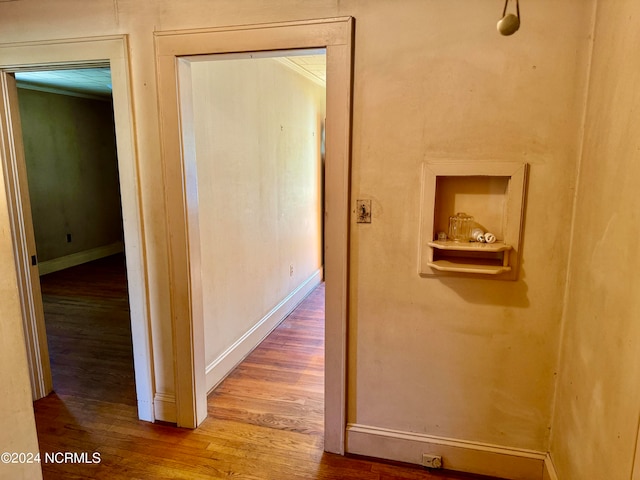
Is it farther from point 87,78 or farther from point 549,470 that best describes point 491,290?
point 87,78

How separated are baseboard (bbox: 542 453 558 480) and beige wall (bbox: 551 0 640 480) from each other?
0.11 metres

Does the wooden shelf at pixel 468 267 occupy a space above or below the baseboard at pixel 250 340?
above

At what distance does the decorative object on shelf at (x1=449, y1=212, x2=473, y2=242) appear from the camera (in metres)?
1.87

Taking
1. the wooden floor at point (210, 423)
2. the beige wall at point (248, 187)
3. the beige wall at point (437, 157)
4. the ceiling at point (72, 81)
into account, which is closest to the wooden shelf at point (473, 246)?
the beige wall at point (437, 157)

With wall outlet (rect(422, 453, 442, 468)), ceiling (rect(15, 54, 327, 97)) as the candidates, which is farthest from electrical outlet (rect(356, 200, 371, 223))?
ceiling (rect(15, 54, 327, 97))

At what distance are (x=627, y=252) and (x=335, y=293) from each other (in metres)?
1.19

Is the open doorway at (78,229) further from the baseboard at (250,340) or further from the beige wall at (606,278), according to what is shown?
the beige wall at (606,278)

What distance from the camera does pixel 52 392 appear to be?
9.04 feet

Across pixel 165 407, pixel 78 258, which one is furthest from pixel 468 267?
pixel 78 258

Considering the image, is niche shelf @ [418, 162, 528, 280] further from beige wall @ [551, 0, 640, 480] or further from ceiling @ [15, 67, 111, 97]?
ceiling @ [15, 67, 111, 97]

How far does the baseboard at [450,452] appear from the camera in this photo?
195 cm

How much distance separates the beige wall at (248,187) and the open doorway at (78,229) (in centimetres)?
97

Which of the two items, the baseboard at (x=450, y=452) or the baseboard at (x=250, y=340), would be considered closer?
the baseboard at (x=450, y=452)

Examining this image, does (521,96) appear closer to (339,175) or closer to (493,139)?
(493,139)
